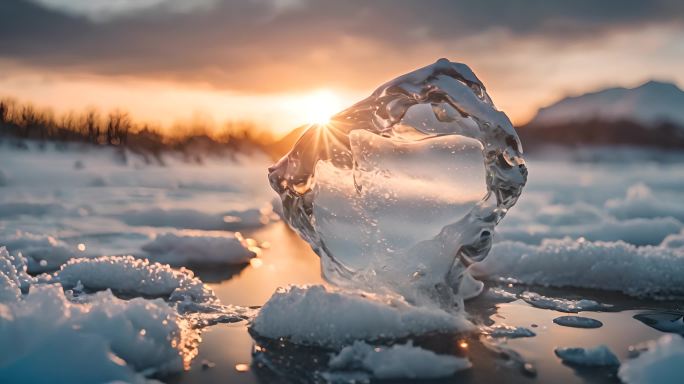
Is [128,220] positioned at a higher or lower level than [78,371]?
higher

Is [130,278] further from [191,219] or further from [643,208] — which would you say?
[643,208]

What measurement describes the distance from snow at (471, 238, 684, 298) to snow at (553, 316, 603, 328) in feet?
2.62

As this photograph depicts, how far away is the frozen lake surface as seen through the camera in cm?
224

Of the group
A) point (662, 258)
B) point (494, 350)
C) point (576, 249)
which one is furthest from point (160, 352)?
point (662, 258)

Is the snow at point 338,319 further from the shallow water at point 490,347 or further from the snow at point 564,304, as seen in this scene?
the snow at point 564,304

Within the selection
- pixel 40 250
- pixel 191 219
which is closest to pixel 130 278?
pixel 40 250

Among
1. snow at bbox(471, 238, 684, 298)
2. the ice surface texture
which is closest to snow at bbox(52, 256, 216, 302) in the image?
the ice surface texture

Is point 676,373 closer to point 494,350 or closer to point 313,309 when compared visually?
point 494,350

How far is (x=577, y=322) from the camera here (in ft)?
9.73

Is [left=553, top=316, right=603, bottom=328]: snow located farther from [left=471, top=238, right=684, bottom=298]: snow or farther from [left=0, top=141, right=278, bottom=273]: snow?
[left=0, top=141, right=278, bottom=273]: snow

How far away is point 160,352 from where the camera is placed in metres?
2.29

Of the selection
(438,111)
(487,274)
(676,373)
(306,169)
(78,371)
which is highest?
(438,111)

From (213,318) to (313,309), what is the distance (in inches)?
21.1

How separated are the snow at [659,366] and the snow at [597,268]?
150 cm
